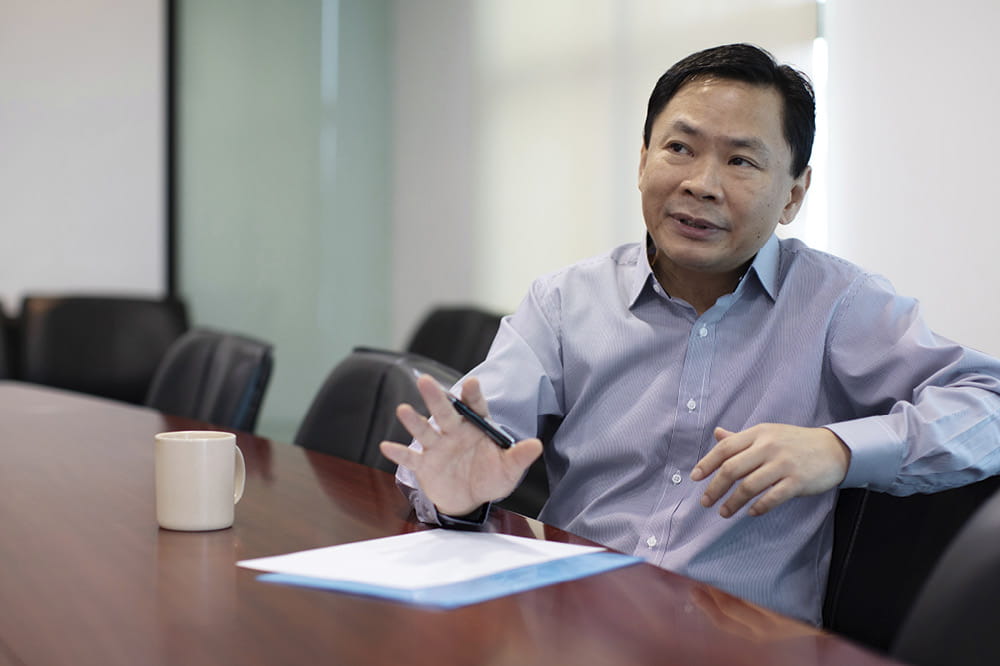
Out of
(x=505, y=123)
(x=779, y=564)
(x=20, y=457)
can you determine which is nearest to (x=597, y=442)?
(x=779, y=564)

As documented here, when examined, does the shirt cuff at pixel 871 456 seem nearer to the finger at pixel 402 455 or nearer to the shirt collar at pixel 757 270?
the shirt collar at pixel 757 270

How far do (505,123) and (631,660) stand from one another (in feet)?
9.94

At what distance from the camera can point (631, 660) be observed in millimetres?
791

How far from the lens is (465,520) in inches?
47.4

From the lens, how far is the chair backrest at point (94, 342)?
473 cm

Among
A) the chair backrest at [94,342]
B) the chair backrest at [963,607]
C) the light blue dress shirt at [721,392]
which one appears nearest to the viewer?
the chair backrest at [963,607]

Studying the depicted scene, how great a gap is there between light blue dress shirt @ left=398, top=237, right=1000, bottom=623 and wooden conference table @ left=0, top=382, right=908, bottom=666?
22 centimetres

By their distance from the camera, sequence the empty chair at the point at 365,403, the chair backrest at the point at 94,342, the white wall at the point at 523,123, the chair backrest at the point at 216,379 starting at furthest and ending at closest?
1. the chair backrest at the point at 94,342
2. the white wall at the point at 523,123
3. the chair backrest at the point at 216,379
4. the empty chair at the point at 365,403

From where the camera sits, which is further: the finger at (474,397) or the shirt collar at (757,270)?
the shirt collar at (757,270)

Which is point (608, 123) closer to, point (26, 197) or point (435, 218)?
point (435, 218)

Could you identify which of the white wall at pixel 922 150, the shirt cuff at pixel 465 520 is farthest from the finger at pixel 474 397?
the white wall at pixel 922 150

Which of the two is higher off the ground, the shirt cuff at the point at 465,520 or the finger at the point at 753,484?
the finger at the point at 753,484

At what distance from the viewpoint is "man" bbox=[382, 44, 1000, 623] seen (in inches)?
56.4

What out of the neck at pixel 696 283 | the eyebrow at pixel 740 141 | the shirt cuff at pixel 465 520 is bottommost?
the shirt cuff at pixel 465 520
